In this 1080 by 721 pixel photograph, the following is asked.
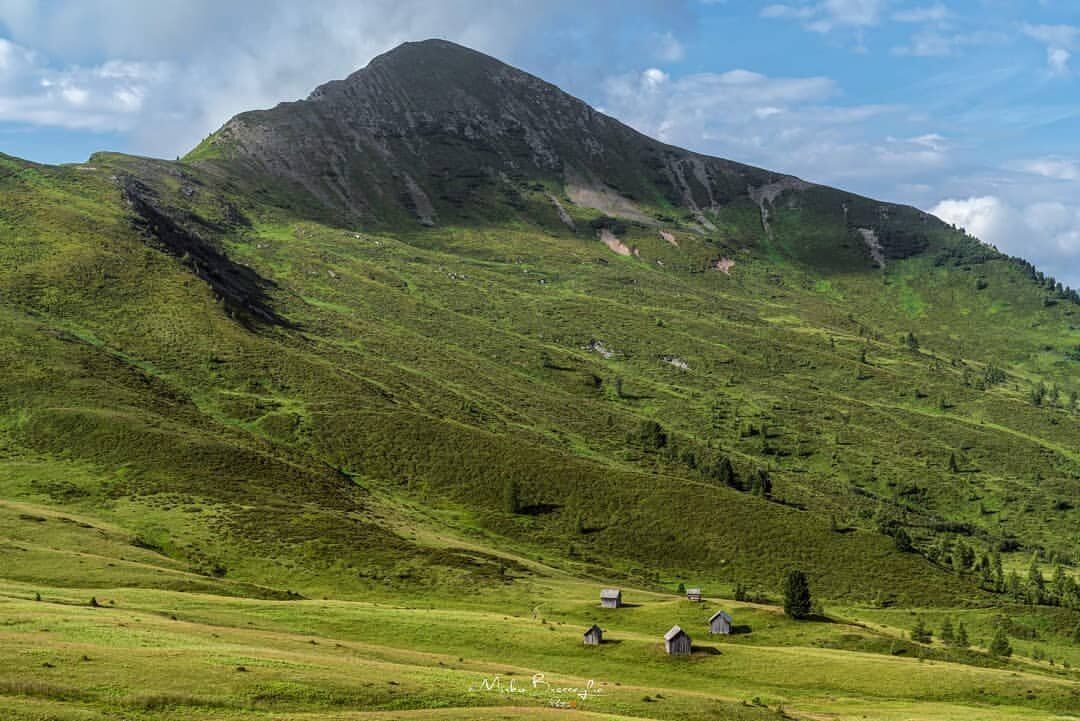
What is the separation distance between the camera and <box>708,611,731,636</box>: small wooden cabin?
9181cm

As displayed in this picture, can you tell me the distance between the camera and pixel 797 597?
327ft

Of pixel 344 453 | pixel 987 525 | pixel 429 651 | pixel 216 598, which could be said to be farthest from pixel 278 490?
pixel 987 525

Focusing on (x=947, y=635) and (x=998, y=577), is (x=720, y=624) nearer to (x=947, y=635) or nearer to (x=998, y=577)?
(x=947, y=635)

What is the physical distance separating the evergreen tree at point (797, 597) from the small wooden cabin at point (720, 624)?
36.5 ft

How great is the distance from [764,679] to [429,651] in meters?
29.6

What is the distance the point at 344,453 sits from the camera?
16525 cm

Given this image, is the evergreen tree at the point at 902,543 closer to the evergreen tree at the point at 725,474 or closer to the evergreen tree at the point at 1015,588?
Answer: the evergreen tree at the point at 1015,588

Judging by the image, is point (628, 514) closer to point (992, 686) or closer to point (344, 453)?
point (344, 453)

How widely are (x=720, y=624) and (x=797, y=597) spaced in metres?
13.0

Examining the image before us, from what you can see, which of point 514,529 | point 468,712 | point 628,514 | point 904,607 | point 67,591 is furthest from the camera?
point 628,514

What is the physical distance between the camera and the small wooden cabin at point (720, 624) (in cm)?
9181

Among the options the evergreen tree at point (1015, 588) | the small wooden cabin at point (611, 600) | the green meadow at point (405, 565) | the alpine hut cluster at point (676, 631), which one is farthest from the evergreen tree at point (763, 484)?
the small wooden cabin at point (611, 600)

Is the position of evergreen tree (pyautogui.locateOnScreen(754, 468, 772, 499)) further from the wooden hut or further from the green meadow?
the wooden hut

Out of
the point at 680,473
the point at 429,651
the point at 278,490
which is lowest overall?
the point at 429,651
